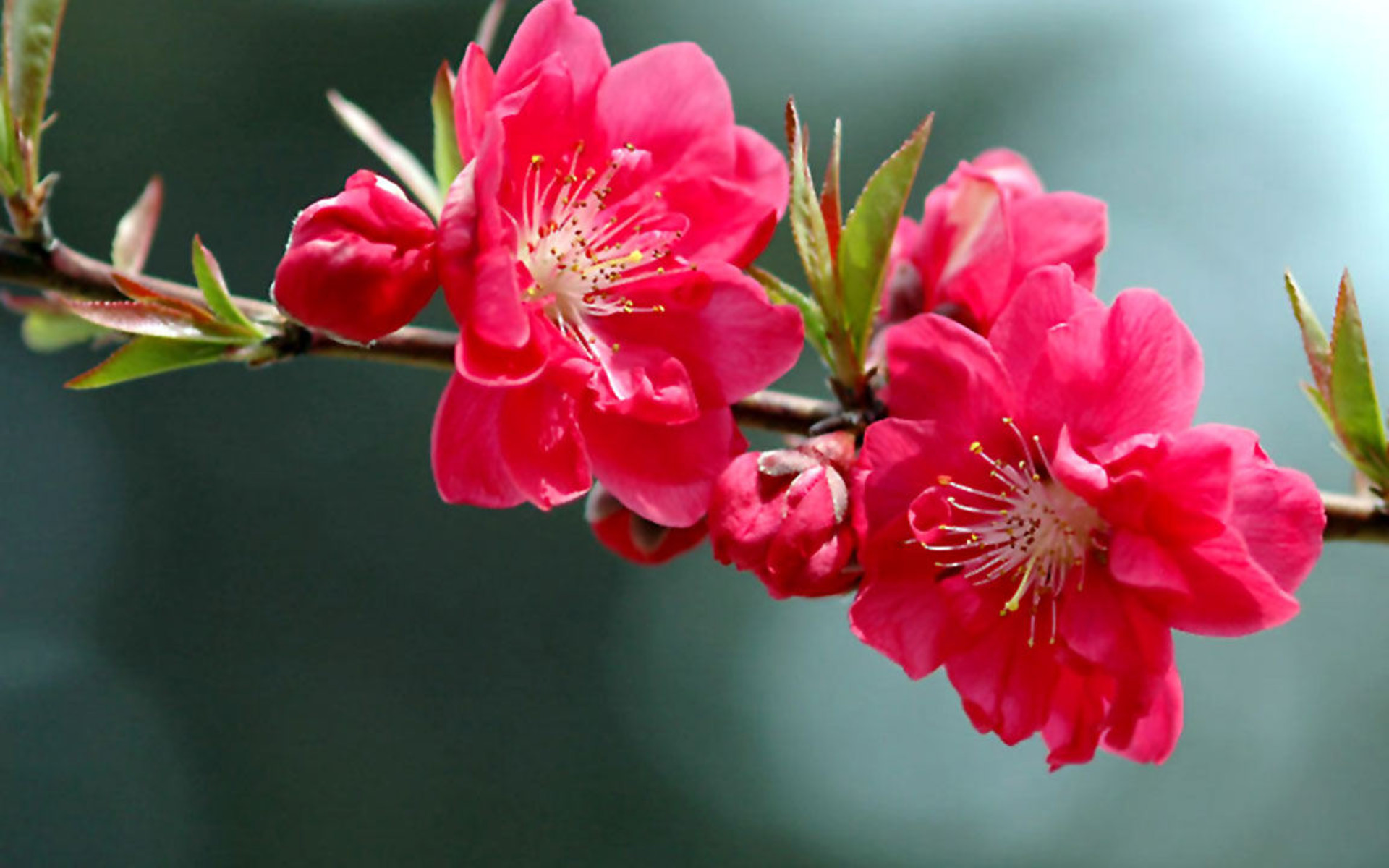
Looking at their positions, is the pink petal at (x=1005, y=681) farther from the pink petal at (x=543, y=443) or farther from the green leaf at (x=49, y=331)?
the green leaf at (x=49, y=331)

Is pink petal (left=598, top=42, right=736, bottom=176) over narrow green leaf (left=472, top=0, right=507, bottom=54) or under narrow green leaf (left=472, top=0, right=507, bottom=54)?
over

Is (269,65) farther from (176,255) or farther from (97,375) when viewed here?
(97,375)

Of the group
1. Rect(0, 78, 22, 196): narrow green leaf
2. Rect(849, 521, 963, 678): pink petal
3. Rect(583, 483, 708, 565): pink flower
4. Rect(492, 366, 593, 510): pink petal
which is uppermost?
Rect(0, 78, 22, 196): narrow green leaf

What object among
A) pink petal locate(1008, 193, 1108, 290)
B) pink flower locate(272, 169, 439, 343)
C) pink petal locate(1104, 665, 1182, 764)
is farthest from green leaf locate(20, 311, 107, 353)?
pink petal locate(1104, 665, 1182, 764)

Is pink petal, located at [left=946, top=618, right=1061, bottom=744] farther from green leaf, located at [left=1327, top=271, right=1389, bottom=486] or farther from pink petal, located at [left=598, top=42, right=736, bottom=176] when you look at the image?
pink petal, located at [left=598, top=42, right=736, bottom=176]

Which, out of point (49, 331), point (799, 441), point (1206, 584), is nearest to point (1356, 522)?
point (1206, 584)

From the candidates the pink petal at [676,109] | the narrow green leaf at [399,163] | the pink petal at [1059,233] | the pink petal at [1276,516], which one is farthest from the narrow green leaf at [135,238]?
the pink petal at [1276,516]

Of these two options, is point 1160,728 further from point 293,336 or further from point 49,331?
point 49,331

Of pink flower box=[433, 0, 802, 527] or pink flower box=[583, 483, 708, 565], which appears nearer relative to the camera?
pink flower box=[433, 0, 802, 527]
